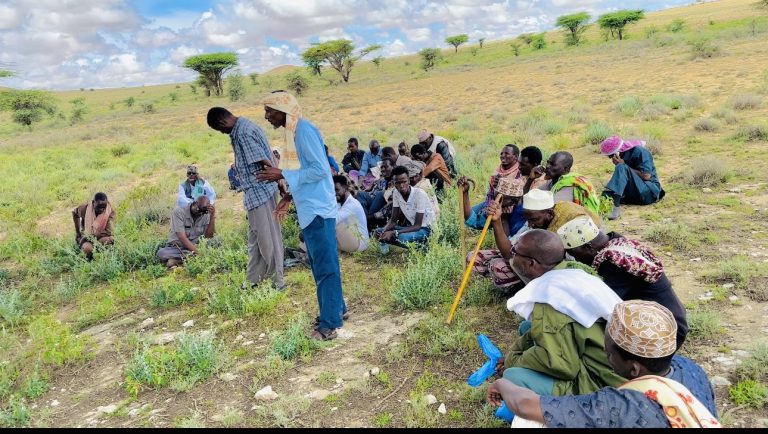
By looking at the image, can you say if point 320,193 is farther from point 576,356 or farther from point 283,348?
point 576,356

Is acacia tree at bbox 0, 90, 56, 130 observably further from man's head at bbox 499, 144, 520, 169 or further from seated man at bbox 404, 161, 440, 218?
man's head at bbox 499, 144, 520, 169

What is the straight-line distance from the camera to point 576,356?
234 centimetres

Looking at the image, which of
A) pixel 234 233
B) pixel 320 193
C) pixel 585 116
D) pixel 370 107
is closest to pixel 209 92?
pixel 370 107

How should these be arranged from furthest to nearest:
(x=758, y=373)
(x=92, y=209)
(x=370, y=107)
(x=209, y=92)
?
(x=209, y=92) < (x=370, y=107) < (x=92, y=209) < (x=758, y=373)

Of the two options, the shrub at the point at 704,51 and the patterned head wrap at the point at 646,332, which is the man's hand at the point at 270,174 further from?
the shrub at the point at 704,51

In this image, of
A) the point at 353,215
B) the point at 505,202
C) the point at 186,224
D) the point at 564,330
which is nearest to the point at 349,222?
the point at 353,215

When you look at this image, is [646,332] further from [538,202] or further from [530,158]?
[530,158]

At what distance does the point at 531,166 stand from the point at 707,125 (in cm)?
658

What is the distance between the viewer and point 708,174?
6.66 meters

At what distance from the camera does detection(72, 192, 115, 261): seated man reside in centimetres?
647

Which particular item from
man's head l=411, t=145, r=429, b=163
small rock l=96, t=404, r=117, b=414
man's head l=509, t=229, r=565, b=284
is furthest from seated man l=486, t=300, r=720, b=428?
man's head l=411, t=145, r=429, b=163

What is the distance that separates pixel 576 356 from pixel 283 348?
2.15 metres
